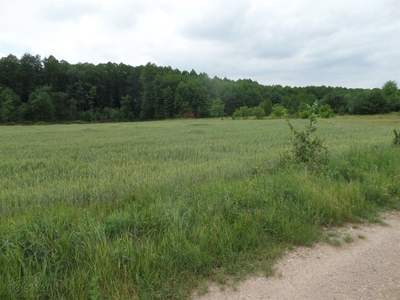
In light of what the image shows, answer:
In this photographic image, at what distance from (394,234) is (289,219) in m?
1.56

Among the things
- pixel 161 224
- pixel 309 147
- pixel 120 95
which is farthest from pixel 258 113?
pixel 161 224

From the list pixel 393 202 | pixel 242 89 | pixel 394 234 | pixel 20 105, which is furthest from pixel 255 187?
pixel 242 89

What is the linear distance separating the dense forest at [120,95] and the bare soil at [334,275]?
67.4 metres

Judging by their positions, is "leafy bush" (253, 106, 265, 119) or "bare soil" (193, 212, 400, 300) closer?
"bare soil" (193, 212, 400, 300)

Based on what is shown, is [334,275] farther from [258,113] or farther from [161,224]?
[258,113]

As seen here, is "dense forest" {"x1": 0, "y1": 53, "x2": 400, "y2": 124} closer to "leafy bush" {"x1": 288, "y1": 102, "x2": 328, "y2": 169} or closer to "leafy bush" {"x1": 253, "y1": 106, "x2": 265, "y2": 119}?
"leafy bush" {"x1": 253, "y1": 106, "x2": 265, "y2": 119}

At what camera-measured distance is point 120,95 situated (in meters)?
98.9

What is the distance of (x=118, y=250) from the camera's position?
117 inches

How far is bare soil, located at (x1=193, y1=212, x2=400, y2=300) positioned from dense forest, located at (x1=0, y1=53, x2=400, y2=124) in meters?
67.4

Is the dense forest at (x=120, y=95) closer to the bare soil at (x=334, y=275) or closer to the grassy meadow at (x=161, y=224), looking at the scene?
the grassy meadow at (x=161, y=224)

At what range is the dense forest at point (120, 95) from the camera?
2749 inches

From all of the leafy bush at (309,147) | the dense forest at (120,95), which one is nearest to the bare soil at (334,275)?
the leafy bush at (309,147)

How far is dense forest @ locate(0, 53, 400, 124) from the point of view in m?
69.8

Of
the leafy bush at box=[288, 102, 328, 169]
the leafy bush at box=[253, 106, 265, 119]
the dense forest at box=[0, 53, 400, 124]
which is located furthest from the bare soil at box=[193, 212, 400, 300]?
the leafy bush at box=[253, 106, 265, 119]
